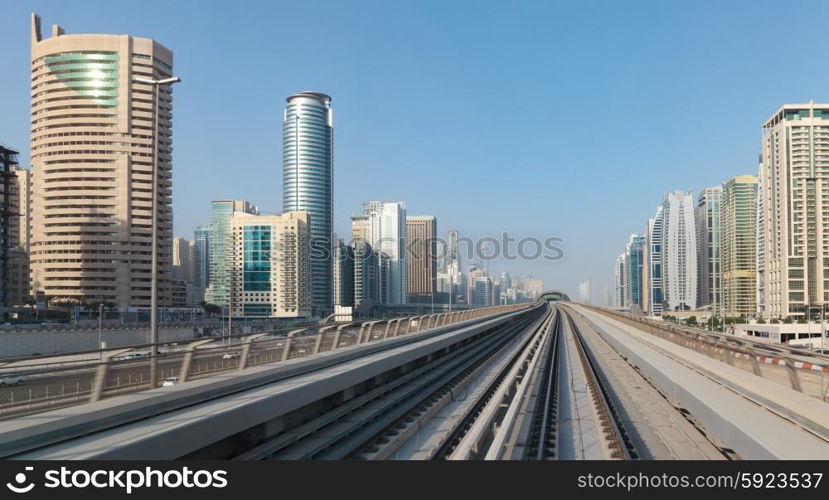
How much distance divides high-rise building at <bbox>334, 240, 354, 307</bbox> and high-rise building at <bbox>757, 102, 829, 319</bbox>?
353 feet

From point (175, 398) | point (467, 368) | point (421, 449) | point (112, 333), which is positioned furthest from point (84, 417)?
point (112, 333)

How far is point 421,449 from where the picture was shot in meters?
11.1

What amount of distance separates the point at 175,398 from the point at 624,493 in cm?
573

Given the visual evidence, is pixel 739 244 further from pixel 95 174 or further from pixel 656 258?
pixel 95 174

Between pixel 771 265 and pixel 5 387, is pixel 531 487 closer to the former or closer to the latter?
pixel 5 387

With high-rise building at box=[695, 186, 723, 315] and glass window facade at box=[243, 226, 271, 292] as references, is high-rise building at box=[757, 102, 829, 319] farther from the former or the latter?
Answer: glass window facade at box=[243, 226, 271, 292]

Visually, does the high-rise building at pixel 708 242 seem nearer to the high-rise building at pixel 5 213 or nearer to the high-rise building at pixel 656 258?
the high-rise building at pixel 656 258

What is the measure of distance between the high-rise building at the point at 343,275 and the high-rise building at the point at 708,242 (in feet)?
325

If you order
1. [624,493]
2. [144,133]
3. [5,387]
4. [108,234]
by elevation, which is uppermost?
[144,133]

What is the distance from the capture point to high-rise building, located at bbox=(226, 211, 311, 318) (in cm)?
Answer: 13525

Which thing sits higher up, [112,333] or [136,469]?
[136,469]

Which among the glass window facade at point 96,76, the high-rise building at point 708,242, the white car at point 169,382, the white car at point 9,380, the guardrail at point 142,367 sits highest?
the glass window facade at point 96,76

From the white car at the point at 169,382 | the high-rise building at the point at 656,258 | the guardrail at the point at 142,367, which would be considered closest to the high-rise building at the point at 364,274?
the high-rise building at the point at 656,258

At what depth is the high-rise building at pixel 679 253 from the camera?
159m
